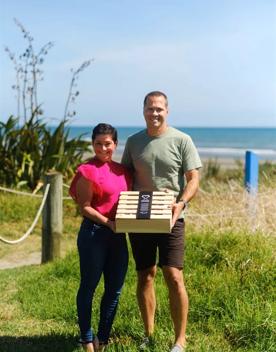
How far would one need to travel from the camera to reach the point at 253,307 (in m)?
4.43

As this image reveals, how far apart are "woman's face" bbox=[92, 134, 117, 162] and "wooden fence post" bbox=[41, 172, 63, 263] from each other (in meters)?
3.56

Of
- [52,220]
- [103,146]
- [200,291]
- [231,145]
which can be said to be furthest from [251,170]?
[231,145]

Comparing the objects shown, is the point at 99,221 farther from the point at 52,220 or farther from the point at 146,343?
the point at 52,220

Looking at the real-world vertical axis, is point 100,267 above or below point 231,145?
below

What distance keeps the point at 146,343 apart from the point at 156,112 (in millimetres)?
1594

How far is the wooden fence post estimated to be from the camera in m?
7.29

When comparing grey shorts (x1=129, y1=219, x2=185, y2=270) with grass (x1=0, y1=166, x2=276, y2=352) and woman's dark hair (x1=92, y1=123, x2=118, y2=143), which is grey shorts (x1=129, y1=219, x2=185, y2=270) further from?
woman's dark hair (x1=92, y1=123, x2=118, y2=143)

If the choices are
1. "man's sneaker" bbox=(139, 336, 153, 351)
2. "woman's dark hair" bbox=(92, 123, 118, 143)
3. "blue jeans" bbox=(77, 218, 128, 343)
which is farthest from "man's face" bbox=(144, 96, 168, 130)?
"man's sneaker" bbox=(139, 336, 153, 351)

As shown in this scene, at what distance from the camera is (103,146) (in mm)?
3803

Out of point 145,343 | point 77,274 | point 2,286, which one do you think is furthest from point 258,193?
point 145,343

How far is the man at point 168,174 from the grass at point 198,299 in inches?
15.6

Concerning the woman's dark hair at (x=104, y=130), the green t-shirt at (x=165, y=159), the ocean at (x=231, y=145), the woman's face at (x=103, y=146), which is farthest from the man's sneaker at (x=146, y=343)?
the ocean at (x=231, y=145)

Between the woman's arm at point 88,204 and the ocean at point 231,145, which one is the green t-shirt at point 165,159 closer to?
the woman's arm at point 88,204

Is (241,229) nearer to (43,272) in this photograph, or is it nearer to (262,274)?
(262,274)
